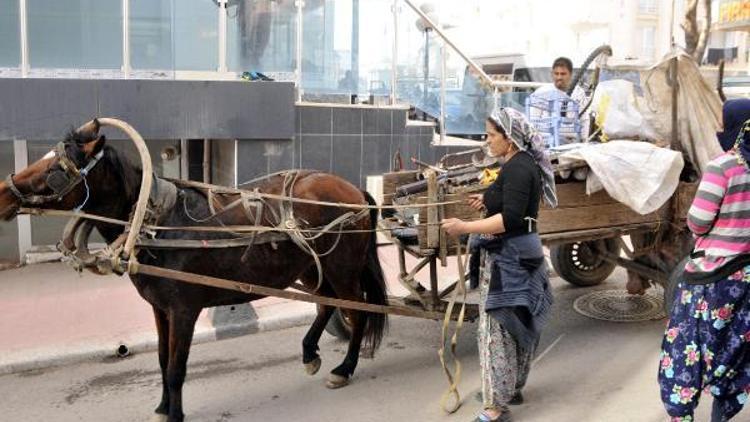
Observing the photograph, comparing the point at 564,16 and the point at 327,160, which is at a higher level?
the point at 564,16

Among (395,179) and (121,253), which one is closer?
(121,253)

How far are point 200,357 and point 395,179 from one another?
6.78ft

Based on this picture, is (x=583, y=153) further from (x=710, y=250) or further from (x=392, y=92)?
(x=392, y=92)

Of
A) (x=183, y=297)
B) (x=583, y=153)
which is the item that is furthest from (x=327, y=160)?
(x=183, y=297)

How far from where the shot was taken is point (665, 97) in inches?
232

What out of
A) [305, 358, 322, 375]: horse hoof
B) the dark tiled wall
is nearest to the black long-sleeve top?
[305, 358, 322, 375]: horse hoof

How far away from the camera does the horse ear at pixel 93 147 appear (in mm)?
3838

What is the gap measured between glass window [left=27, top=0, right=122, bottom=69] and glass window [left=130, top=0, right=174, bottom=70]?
0.15 meters

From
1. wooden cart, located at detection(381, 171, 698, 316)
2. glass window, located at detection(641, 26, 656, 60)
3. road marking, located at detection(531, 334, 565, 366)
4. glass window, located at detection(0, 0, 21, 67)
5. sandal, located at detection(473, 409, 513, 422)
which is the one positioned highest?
glass window, located at detection(641, 26, 656, 60)

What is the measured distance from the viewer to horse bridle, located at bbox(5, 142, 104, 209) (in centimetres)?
370

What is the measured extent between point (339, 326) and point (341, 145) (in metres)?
2.83

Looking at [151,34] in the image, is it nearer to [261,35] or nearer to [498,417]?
[261,35]

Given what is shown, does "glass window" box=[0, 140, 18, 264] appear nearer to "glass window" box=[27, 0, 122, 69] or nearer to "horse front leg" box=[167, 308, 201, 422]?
"glass window" box=[27, 0, 122, 69]

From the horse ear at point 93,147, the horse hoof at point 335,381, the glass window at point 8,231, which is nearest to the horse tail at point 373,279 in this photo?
the horse hoof at point 335,381
